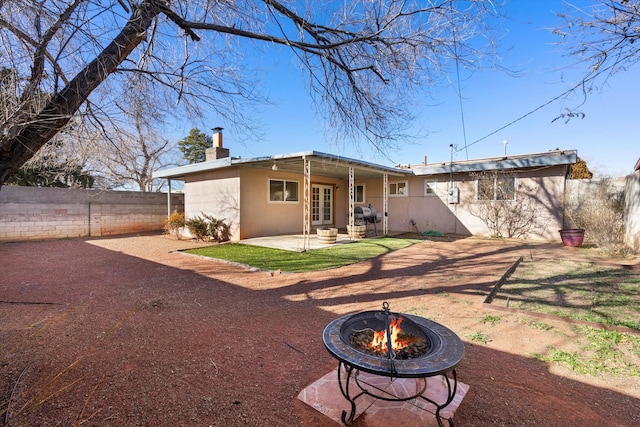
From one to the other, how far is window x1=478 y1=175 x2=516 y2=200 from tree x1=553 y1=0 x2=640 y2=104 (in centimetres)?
868

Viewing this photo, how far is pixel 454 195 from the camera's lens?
11.7 metres

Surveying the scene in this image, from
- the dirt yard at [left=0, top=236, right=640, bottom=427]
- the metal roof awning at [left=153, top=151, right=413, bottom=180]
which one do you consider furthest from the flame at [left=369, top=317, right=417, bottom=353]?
the metal roof awning at [left=153, top=151, right=413, bottom=180]

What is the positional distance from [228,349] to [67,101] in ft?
8.73

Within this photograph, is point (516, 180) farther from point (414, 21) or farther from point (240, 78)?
point (240, 78)

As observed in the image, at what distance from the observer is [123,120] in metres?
3.56

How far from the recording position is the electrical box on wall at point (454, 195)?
1173 cm

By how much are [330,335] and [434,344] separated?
27.1 inches

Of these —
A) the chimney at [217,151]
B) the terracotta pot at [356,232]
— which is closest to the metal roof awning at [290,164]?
the chimney at [217,151]

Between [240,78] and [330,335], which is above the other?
[240,78]

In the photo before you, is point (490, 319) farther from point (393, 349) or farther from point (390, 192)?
point (390, 192)

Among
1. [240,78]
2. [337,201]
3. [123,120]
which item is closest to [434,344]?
[240,78]

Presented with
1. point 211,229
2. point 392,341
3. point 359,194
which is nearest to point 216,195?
point 211,229

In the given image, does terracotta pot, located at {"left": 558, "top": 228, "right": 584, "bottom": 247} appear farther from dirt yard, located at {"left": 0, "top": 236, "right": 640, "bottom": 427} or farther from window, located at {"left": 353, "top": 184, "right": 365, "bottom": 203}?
window, located at {"left": 353, "top": 184, "right": 365, "bottom": 203}

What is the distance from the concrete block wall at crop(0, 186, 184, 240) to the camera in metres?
9.98
